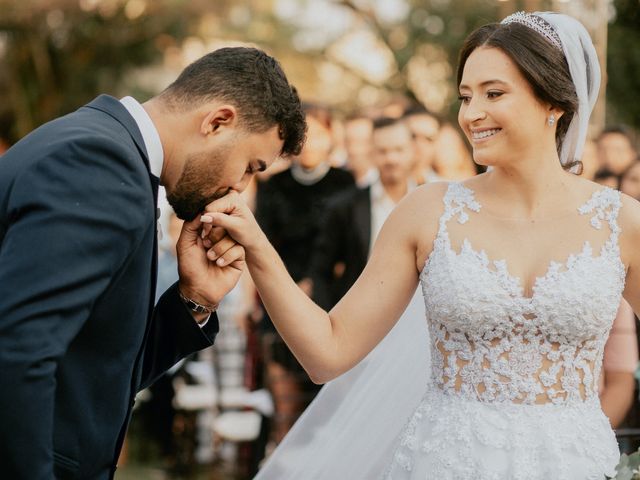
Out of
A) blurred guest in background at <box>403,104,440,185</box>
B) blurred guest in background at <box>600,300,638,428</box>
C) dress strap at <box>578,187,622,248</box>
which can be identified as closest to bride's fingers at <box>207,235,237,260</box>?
dress strap at <box>578,187,622,248</box>

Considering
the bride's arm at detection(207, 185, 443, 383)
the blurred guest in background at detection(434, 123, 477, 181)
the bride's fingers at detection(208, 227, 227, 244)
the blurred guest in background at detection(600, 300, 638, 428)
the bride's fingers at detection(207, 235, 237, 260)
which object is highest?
the bride's fingers at detection(208, 227, 227, 244)

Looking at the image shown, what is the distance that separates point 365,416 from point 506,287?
886 mm

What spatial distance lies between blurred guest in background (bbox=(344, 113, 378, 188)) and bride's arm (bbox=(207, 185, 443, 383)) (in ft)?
16.8

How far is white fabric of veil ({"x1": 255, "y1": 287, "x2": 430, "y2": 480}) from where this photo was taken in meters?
3.79

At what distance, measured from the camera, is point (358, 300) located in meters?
3.39

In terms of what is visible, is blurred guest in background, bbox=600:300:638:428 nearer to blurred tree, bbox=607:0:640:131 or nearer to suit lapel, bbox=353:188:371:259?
suit lapel, bbox=353:188:371:259

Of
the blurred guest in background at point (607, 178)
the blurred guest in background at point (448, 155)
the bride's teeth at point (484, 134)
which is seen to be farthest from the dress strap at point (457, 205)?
the blurred guest in background at point (448, 155)

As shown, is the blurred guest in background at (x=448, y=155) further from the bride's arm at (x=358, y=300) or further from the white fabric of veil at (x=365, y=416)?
the bride's arm at (x=358, y=300)

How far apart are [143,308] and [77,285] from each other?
12.8 inches

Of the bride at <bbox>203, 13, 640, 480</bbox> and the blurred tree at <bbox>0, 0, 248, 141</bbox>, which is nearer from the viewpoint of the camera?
the bride at <bbox>203, 13, 640, 480</bbox>

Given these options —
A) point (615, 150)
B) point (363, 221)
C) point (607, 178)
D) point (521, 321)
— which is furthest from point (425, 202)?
point (615, 150)

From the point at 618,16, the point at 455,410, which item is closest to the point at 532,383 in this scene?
the point at 455,410

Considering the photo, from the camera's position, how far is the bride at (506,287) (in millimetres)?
3246

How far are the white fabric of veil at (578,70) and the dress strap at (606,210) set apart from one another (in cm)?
20
